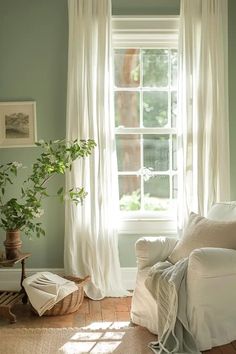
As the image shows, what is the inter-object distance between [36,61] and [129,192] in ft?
4.89

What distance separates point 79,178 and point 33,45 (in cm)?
128

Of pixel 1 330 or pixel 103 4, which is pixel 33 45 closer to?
pixel 103 4

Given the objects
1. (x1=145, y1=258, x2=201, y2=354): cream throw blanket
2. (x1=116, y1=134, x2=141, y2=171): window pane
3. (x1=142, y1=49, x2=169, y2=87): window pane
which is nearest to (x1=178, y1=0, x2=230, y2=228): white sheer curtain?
(x1=142, y1=49, x2=169, y2=87): window pane

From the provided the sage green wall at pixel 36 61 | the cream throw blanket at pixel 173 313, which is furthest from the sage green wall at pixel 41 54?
the cream throw blanket at pixel 173 313

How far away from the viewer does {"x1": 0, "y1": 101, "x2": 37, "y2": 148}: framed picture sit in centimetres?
429

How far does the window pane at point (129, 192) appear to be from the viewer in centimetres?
450

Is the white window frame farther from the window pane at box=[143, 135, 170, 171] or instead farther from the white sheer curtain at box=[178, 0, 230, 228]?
the white sheer curtain at box=[178, 0, 230, 228]

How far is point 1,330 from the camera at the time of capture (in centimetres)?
340

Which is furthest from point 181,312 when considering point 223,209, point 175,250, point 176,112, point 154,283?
point 176,112

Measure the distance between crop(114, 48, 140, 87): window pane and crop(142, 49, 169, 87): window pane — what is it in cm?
8

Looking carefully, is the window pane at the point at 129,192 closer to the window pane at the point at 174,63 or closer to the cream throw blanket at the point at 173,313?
the window pane at the point at 174,63

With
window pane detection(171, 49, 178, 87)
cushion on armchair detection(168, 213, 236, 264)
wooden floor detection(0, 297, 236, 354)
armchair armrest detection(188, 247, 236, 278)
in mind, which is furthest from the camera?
window pane detection(171, 49, 178, 87)

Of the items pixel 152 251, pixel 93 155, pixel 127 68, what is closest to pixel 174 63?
pixel 127 68

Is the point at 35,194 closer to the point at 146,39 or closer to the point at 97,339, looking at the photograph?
the point at 97,339
